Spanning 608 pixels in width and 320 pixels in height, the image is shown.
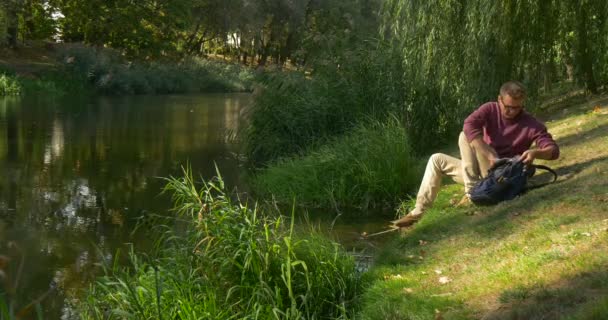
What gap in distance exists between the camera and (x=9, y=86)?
3052cm

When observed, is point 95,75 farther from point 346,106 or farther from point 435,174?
point 435,174

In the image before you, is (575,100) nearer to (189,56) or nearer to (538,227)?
(538,227)

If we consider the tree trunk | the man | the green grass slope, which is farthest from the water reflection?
the tree trunk

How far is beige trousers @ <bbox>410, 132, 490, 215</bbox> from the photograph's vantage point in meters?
7.79

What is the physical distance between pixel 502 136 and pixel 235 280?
10.2ft

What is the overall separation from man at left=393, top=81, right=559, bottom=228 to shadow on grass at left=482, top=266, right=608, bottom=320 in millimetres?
2432

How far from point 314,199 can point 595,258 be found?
6291mm

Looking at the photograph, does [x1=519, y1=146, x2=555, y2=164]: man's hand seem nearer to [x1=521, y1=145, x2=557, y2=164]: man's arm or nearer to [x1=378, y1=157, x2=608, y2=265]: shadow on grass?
[x1=521, y1=145, x2=557, y2=164]: man's arm

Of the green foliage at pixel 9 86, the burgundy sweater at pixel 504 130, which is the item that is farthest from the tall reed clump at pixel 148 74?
the burgundy sweater at pixel 504 130

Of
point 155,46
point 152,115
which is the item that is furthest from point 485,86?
point 155,46

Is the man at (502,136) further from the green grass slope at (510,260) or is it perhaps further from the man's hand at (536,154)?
the green grass slope at (510,260)

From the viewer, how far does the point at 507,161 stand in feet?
24.0

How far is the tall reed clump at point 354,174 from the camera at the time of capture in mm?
10984

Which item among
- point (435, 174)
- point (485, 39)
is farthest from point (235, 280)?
point (485, 39)
